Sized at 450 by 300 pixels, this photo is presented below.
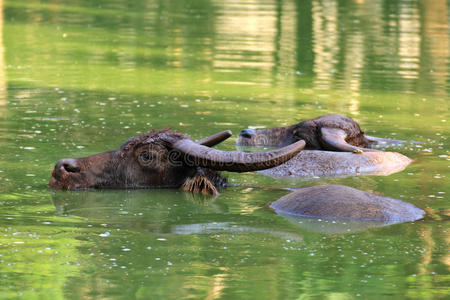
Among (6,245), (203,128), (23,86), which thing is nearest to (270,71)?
(23,86)

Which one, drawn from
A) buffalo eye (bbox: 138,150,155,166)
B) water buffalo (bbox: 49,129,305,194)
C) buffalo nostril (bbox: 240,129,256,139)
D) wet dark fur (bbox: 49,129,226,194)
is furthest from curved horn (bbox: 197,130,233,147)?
buffalo nostril (bbox: 240,129,256,139)

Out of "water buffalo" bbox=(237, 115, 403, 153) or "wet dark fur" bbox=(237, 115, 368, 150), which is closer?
"water buffalo" bbox=(237, 115, 403, 153)

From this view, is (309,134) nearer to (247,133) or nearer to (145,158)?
(247,133)

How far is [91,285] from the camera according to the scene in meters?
7.77

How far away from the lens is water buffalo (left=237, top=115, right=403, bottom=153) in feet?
44.6

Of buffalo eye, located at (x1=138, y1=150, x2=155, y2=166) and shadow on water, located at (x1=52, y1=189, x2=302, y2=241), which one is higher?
buffalo eye, located at (x1=138, y1=150, x2=155, y2=166)

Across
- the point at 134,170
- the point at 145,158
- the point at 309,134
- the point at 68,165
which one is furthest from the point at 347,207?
the point at 309,134

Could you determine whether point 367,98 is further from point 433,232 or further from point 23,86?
point 433,232

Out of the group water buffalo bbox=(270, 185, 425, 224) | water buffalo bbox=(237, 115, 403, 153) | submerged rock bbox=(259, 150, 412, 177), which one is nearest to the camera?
water buffalo bbox=(270, 185, 425, 224)

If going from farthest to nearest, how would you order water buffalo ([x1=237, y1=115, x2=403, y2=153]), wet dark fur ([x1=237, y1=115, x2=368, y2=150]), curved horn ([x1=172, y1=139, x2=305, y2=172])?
wet dark fur ([x1=237, y1=115, x2=368, y2=150]) < water buffalo ([x1=237, y1=115, x2=403, y2=153]) < curved horn ([x1=172, y1=139, x2=305, y2=172])

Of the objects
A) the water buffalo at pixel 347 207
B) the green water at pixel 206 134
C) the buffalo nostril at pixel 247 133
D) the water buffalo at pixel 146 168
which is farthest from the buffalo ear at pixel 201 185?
the buffalo nostril at pixel 247 133

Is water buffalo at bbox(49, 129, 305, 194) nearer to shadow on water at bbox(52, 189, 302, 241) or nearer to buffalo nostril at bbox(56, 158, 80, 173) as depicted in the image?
buffalo nostril at bbox(56, 158, 80, 173)

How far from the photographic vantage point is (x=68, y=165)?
1109cm

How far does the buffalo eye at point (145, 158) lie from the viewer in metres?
11.2
